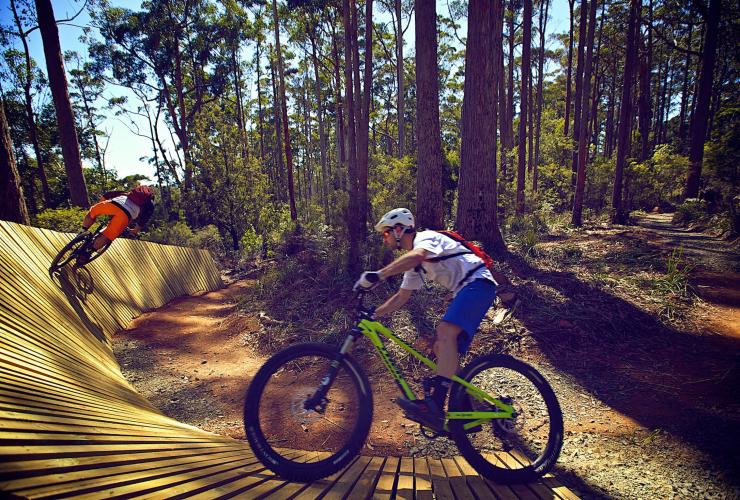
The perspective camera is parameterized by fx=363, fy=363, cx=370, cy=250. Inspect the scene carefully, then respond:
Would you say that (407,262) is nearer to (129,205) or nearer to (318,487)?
(318,487)

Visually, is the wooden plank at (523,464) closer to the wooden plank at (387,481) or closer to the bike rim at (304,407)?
the wooden plank at (387,481)

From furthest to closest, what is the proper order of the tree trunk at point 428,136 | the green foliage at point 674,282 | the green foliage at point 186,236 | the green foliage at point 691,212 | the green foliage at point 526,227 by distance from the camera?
the green foliage at point 186,236 → the green foliage at point 691,212 → the green foliage at point 526,227 → the tree trunk at point 428,136 → the green foliage at point 674,282

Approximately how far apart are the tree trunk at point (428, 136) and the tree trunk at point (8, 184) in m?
8.57

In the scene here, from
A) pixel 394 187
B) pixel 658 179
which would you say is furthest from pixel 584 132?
pixel 658 179

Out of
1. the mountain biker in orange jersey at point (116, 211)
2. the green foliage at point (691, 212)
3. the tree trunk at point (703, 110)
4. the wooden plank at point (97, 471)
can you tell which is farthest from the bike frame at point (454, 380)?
the tree trunk at point (703, 110)

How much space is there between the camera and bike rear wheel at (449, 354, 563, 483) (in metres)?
2.76

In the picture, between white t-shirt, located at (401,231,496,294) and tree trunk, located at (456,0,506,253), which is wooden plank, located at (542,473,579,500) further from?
tree trunk, located at (456,0,506,253)

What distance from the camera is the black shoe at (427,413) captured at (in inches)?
110

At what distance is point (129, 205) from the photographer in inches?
246

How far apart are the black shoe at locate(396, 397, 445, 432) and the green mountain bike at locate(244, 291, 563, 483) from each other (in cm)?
5

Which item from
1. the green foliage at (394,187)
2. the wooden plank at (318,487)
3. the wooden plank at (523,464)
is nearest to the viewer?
the wooden plank at (318,487)

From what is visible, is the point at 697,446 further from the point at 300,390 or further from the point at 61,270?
the point at 61,270

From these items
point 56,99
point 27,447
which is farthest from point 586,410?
point 56,99

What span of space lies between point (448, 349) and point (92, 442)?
7.74 ft
